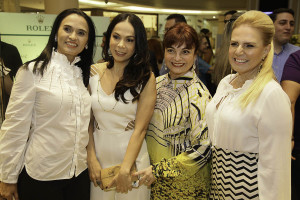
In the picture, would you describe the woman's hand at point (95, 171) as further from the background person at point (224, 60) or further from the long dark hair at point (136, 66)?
the background person at point (224, 60)

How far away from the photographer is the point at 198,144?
69.2 inches

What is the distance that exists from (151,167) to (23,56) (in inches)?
97.3

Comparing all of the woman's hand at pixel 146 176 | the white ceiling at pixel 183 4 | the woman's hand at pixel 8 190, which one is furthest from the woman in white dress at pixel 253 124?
the white ceiling at pixel 183 4

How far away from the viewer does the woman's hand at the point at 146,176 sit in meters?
1.76

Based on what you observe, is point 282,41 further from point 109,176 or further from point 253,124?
point 109,176

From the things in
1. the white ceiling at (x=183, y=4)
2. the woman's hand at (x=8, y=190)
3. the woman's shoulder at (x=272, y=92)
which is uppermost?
the white ceiling at (x=183, y=4)

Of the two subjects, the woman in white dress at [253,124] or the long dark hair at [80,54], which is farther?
the long dark hair at [80,54]

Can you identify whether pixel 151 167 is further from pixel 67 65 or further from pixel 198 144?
pixel 67 65

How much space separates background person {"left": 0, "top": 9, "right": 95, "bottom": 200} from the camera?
1.64 m

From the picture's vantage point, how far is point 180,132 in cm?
181

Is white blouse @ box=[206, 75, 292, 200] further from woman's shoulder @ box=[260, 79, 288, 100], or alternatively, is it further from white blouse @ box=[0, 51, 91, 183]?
white blouse @ box=[0, 51, 91, 183]

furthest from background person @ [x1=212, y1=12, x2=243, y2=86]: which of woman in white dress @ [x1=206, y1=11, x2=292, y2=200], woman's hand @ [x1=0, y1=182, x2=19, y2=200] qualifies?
woman's hand @ [x1=0, y1=182, x2=19, y2=200]

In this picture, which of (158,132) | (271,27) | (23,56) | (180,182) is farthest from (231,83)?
(23,56)

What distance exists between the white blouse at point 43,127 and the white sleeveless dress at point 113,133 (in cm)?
13
